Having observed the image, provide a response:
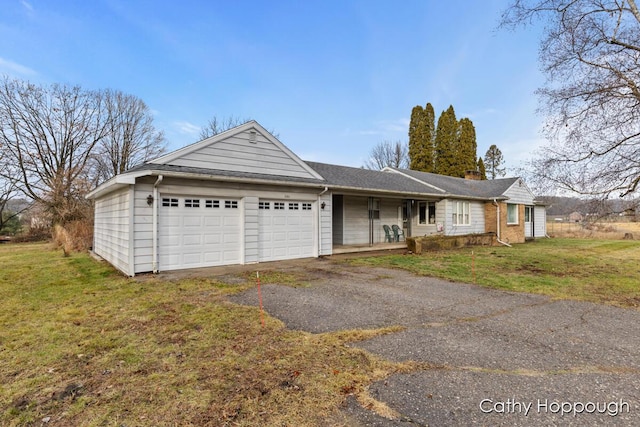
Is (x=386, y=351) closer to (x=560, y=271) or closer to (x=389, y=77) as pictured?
(x=560, y=271)

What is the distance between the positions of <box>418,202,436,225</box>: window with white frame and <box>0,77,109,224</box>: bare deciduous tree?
71.1ft

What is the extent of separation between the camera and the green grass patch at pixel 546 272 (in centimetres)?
658

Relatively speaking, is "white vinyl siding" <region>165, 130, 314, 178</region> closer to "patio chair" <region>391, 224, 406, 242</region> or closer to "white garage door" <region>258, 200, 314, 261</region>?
"white garage door" <region>258, 200, 314, 261</region>

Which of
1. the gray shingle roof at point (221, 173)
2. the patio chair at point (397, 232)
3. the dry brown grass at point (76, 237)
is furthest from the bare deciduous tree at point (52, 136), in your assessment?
the patio chair at point (397, 232)

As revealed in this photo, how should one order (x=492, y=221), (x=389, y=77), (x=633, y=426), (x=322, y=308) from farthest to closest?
(x=492, y=221)
(x=389, y=77)
(x=322, y=308)
(x=633, y=426)

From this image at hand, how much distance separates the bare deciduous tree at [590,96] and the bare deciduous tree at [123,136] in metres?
31.0

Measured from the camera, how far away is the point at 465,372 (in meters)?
3.07

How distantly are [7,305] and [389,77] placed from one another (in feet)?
55.6

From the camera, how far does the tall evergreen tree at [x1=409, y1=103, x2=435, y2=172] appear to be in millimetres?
32312

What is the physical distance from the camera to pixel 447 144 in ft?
106

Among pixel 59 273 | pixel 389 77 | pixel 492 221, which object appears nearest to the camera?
pixel 59 273

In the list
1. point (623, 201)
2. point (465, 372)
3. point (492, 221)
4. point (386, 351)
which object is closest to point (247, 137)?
point (386, 351)

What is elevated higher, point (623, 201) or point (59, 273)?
point (623, 201)

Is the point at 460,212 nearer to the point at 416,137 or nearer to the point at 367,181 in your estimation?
the point at 367,181
